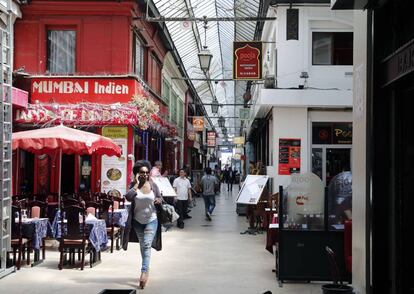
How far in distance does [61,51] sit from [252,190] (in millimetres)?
7222

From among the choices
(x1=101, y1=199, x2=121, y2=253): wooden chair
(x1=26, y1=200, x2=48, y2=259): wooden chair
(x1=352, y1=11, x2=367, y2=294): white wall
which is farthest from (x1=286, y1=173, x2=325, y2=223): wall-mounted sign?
(x1=26, y1=200, x2=48, y2=259): wooden chair

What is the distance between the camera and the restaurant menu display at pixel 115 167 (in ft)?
54.6

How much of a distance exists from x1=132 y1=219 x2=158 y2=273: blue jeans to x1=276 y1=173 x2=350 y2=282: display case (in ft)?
6.31

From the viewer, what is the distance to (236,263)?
1089 centimetres

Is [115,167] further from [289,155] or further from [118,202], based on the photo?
[289,155]

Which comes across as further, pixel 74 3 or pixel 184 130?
pixel 184 130

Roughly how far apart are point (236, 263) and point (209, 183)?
8.29 m

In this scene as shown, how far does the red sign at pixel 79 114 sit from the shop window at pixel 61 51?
1.37 metres

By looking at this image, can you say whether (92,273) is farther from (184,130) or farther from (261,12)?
(184,130)

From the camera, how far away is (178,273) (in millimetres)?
9852

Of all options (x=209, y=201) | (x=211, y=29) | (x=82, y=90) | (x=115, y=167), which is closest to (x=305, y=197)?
(x=115, y=167)

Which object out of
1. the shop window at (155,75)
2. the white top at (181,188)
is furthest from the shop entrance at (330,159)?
the shop window at (155,75)

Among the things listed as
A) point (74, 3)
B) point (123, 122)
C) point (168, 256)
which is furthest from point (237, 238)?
point (74, 3)

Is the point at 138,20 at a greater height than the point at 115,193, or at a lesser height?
greater
